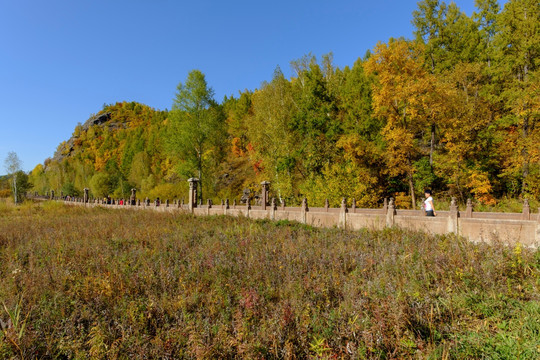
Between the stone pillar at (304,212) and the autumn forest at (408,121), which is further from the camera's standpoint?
the autumn forest at (408,121)

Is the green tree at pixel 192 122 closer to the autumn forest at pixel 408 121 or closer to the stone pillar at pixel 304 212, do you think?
the autumn forest at pixel 408 121

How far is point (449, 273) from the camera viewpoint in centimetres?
496

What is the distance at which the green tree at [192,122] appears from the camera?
1124 inches

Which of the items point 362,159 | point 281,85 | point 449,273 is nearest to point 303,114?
point 281,85

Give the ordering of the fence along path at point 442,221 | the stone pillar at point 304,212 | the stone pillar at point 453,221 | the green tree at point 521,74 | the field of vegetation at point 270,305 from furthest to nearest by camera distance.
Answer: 1. the green tree at point 521,74
2. the stone pillar at point 304,212
3. the stone pillar at point 453,221
4. the fence along path at point 442,221
5. the field of vegetation at point 270,305

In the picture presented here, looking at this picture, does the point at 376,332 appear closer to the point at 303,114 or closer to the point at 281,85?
the point at 303,114

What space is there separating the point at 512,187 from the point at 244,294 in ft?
75.5

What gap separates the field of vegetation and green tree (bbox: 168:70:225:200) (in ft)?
74.1

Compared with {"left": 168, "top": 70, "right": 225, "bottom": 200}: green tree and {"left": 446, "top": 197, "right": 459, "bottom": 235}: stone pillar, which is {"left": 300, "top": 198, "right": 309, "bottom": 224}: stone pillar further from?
{"left": 168, "top": 70, "right": 225, "bottom": 200}: green tree

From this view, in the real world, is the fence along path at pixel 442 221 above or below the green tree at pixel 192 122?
below

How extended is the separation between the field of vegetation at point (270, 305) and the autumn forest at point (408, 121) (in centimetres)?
1554

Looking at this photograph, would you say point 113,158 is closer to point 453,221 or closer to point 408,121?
point 408,121

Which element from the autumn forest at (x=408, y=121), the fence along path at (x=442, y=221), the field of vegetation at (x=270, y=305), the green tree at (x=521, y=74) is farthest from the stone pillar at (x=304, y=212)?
the green tree at (x=521, y=74)

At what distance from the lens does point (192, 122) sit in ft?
93.9
